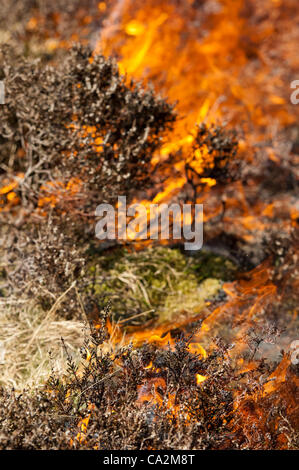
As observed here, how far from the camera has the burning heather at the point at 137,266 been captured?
2670 millimetres

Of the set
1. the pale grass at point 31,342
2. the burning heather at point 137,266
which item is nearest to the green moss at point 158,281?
the burning heather at point 137,266

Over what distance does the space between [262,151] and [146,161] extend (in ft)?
11.0

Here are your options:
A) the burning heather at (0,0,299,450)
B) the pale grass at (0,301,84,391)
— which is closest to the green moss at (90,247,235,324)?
the burning heather at (0,0,299,450)

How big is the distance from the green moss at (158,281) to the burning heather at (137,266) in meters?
0.02

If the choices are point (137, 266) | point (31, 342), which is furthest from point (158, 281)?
point (31, 342)

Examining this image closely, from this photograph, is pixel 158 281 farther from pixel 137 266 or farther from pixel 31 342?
pixel 31 342

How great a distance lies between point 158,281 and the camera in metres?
4.57

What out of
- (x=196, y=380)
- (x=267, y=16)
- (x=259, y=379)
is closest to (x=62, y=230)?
(x=196, y=380)

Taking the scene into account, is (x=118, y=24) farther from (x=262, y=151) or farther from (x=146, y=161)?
(x=146, y=161)

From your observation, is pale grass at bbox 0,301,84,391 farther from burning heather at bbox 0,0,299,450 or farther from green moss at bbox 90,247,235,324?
green moss at bbox 90,247,235,324

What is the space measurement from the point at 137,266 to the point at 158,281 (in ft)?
1.04

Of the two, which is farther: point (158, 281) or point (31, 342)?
point (158, 281)

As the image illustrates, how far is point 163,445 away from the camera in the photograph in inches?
94.5

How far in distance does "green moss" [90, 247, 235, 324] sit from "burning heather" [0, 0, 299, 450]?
0.02 m
